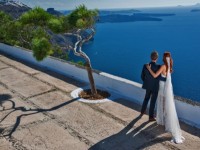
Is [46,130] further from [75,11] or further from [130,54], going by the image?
[130,54]

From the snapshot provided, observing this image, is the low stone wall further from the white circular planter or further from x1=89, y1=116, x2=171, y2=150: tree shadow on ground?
x1=89, y1=116, x2=171, y2=150: tree shadow on ground

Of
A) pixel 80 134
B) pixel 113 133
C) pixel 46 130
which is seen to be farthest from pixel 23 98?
pixel 113 133

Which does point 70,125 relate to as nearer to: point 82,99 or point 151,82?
point 82,99

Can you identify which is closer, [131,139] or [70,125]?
[131,139]

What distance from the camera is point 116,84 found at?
859 centimetres

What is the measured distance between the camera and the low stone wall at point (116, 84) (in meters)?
6.39

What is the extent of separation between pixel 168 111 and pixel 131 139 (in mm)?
1023

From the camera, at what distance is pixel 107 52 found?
114688 millimetres

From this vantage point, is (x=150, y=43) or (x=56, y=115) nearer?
(x=56, y=115)

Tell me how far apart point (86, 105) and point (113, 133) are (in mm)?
1837

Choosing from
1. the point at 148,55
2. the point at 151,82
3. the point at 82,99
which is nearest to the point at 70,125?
the point at 82,99

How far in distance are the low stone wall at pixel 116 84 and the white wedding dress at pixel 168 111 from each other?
0.74 metres

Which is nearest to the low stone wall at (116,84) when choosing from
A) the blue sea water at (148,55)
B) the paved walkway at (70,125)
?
the paved walkway at (70,125)

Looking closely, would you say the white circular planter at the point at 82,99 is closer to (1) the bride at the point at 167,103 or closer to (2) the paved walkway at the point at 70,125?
(2) the paved walkway at the point at 70,125
